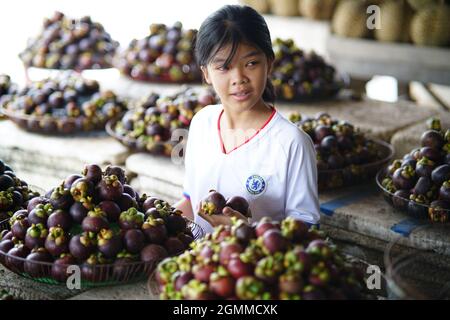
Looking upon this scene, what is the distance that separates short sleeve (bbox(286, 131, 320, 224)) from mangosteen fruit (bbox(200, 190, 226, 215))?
25 cm

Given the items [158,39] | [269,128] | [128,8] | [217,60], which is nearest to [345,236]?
[269,128]

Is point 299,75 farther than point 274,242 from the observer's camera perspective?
Yes

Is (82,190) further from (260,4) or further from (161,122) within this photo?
→ (260,4)

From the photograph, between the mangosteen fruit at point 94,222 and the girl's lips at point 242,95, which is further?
the girl's lips at point 242,95

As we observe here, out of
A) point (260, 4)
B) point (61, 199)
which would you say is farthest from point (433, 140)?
point (260, 4)

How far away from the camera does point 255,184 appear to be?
1.95 meters

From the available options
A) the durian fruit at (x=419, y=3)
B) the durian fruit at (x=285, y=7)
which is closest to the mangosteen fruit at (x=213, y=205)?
the durian fruit at (x=419, y=3)

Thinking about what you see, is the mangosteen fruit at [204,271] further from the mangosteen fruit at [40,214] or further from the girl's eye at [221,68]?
the girl's eye at [221,68]

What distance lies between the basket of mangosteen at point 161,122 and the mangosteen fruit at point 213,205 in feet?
3.96

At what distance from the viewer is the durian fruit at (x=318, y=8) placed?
5395 mm

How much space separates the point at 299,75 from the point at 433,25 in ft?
5.96

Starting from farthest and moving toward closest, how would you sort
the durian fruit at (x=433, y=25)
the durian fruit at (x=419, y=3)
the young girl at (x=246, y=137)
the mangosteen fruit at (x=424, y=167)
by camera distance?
the durian fruit at (x=419, y=3) → the durian fruit at (x=433, y=25) → the mangosteen fruit at (x=424, y=167) → the young girl at (x=246, y=137)

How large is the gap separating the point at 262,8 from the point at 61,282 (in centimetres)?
457

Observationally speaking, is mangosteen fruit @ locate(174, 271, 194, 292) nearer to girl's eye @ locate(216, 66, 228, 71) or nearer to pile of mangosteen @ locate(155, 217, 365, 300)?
pile of mangosteen @ locate(155, 217, 365, 300)
